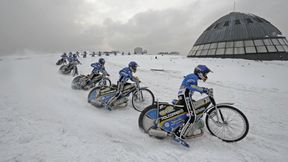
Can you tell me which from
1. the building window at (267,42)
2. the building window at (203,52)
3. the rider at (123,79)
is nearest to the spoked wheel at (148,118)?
the rider at (123,79)

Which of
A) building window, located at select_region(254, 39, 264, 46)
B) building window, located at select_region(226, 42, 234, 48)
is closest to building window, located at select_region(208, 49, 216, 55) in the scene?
building window, located at select_region(226, 42, 234, 48)

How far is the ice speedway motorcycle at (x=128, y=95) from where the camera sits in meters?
5.14

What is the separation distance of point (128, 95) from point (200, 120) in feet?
9.03

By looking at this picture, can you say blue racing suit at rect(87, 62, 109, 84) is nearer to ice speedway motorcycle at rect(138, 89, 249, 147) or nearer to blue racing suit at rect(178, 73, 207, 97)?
ice speedway motorcycle at rect(138, 89, 249, 147)

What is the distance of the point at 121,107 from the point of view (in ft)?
17.4

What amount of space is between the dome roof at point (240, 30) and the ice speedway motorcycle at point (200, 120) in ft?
93.1

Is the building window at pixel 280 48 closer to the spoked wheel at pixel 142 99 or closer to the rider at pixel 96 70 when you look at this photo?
the spoked wheel at pixel 142 99

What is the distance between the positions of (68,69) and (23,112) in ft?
27.8

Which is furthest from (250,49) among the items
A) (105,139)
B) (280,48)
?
(105,139)

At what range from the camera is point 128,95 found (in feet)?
17.4

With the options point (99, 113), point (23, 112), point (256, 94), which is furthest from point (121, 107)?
point (256, 94)

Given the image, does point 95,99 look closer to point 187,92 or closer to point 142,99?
point 142,99

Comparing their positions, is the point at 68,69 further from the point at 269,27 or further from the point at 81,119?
the point at 269,27

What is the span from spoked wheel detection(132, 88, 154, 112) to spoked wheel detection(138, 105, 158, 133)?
1580mm
